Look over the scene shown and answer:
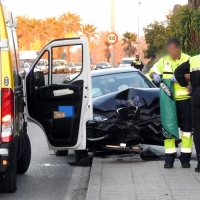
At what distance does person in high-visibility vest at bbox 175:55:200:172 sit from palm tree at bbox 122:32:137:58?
272 feet

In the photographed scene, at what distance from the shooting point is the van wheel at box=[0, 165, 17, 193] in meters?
7.06

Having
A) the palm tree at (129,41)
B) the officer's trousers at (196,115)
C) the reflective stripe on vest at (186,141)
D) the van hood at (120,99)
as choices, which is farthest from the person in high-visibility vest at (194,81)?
the palm tree at (129,41)

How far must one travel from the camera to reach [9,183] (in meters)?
7.16

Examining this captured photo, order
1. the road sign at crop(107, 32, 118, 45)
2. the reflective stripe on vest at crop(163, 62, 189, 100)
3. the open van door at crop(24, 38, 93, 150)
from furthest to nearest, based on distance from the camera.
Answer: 1. the road sign at crop(107, 32, 118, 45)
2. the open van door at crop(24, 38, 93, 150)
3. the reflective stripe on vest at crop(163, 62, 189, 100)

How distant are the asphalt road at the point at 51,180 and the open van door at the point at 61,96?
0.53m

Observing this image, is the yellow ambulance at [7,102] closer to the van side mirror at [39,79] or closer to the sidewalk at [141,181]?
the sidewalk at [141,181]

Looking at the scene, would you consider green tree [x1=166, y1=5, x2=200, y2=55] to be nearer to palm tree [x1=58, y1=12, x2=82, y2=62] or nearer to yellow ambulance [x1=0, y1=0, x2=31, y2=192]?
yellow ambulance [x1=0, y1=0, x2=31, y2=192]

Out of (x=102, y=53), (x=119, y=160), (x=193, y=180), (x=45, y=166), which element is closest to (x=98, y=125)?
(x=119, y=160)

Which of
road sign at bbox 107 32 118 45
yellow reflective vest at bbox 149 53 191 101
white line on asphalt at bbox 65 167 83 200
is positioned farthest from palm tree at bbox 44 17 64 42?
yellow reflective vest at bbox 149 53 191 101

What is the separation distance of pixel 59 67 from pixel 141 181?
7.56 ft

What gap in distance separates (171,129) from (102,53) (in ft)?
265

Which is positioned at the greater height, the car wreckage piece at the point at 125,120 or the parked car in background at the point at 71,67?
the parked car in background at the point at 71,67

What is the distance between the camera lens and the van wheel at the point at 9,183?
7059mm

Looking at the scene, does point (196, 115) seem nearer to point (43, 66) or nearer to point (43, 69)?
point (43, 69)
